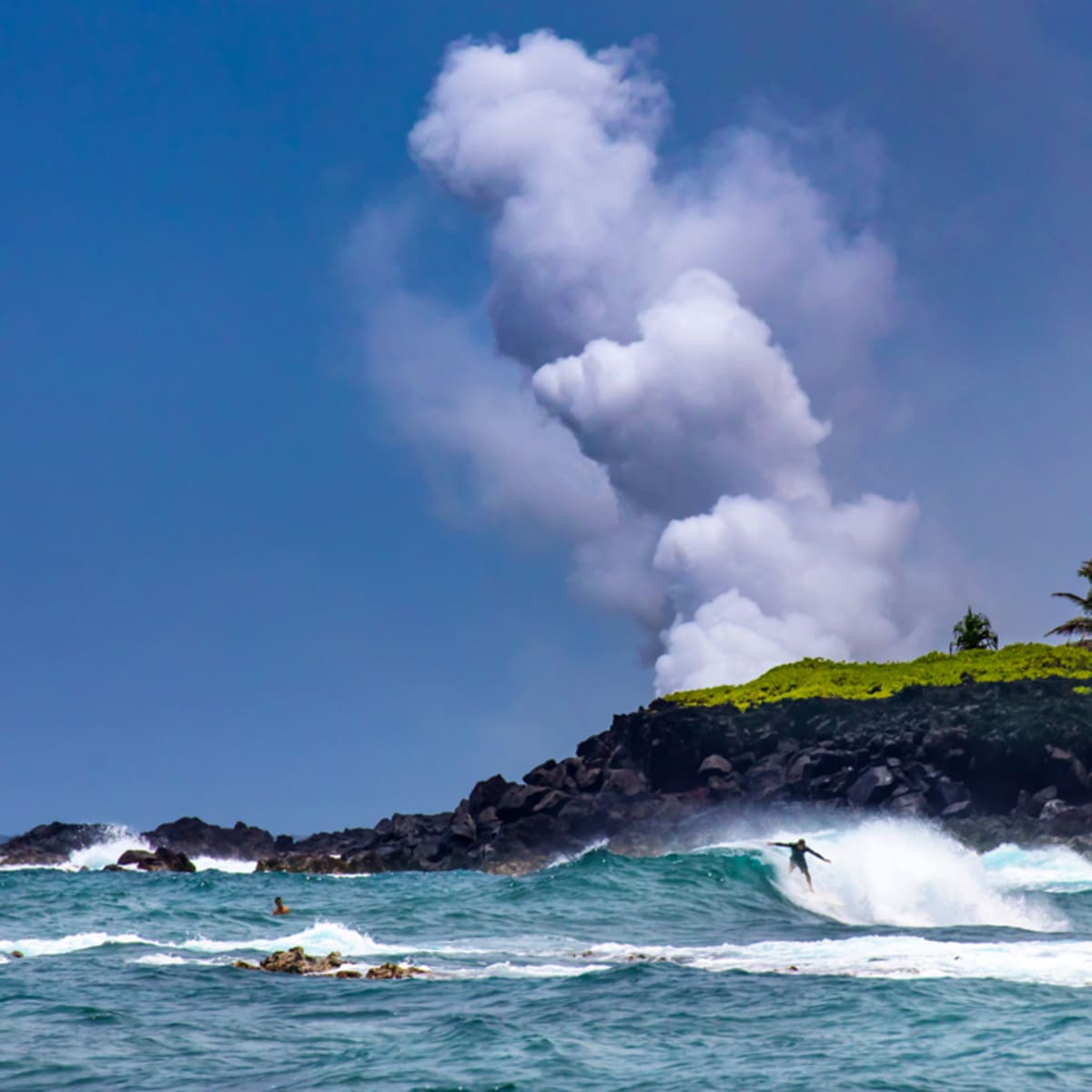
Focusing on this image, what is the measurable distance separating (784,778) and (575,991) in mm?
41842

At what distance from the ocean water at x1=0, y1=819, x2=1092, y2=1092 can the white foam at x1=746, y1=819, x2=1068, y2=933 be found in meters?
0.15

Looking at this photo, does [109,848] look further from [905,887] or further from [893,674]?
[905,887]

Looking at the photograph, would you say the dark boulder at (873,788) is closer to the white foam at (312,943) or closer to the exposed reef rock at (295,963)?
the white foam at (312,943)

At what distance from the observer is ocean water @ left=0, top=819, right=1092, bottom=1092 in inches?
599

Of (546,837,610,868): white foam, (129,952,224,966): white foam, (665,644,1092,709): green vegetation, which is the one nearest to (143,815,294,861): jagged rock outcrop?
(546,837,610,868): white foam

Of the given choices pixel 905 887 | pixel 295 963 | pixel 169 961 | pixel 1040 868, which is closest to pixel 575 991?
pixel 295 963

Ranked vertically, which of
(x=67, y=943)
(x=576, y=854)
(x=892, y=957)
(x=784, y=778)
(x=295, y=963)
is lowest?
(x=892, y=957)

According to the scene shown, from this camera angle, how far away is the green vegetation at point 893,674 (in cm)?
6844

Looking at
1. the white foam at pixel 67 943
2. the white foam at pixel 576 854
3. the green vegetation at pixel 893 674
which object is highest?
the green vegetation at pixel 893 674

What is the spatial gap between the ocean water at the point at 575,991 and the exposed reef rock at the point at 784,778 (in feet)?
54.6

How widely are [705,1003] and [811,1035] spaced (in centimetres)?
285

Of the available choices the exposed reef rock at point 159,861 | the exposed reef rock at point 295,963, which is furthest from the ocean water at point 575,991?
the exposed reef rock at point 159,861

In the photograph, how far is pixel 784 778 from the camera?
60.7 metres

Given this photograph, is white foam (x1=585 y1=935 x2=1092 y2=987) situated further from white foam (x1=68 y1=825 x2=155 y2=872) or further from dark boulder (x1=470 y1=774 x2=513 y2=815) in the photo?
white foam (x1=68 y1=825 x2=155 y2=872)
